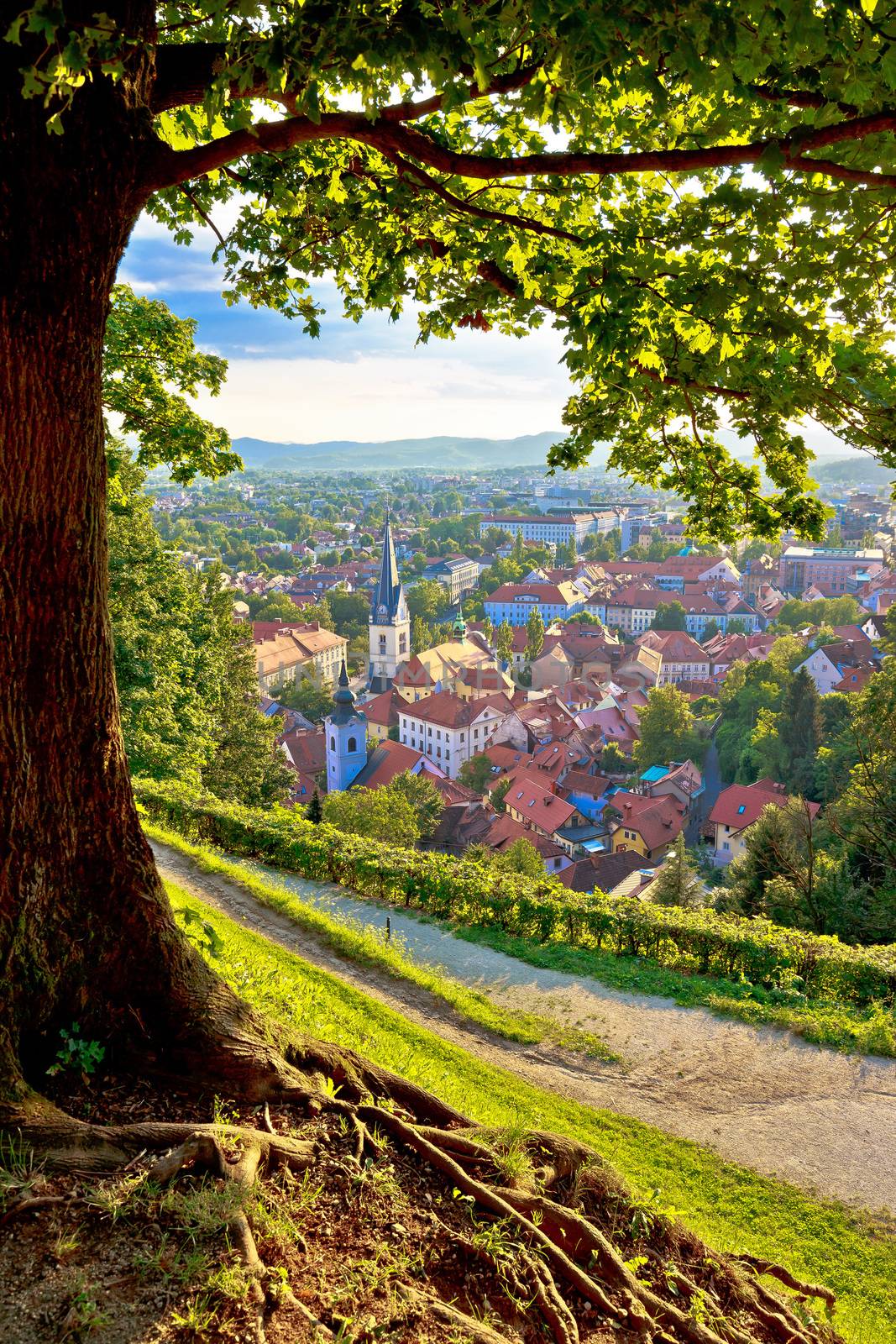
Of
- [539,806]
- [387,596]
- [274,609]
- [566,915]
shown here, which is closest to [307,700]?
[387,596]

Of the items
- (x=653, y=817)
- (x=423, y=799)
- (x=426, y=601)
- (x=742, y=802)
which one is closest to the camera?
(x=423, y=799)

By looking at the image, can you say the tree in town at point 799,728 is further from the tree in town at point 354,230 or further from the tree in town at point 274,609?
the tree in town at point 274,609

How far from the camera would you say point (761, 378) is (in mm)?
4113

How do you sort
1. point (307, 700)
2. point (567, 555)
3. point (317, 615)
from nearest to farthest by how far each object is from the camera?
point (307, 700)
point (317, 615)
point (567, 555)

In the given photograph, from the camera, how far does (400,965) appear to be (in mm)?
8906

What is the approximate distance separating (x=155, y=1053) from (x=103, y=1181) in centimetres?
60

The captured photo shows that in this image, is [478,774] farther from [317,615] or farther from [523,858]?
[317,615]

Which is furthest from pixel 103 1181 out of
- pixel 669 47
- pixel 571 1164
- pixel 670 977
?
pixel 670 977

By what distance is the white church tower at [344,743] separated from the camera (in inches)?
1781

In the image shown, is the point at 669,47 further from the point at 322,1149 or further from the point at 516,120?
the point at 322,1149

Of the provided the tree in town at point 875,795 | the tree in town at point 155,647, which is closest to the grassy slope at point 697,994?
the tree in town at point 875,795

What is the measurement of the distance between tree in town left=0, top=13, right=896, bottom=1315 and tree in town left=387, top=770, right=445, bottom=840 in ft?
101

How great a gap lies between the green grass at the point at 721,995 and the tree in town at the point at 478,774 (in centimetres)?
4030

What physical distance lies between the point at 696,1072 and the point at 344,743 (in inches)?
1537
